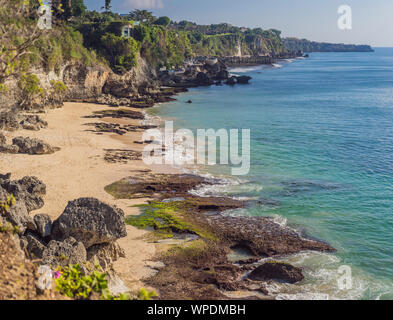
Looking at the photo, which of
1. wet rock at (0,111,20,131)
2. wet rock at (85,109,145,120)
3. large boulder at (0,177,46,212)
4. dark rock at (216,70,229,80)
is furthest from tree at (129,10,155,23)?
large boulder at (0,177,46,212)

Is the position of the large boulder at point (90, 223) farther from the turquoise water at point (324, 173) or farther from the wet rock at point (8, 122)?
the wet rock at point (8, 122)

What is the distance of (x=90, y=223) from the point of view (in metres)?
13.3

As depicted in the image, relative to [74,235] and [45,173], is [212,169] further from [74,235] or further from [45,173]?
[74,235]

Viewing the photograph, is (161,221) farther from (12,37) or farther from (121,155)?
(121,155)

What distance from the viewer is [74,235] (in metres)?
13.2

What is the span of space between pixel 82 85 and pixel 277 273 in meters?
43.6

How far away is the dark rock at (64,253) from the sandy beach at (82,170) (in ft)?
6.47

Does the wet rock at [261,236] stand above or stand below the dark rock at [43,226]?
below

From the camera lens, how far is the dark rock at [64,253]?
36.1 ft

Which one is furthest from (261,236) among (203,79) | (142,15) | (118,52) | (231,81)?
(142,15)

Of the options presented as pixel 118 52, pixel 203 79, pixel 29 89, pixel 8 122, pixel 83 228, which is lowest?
pixel 83 228

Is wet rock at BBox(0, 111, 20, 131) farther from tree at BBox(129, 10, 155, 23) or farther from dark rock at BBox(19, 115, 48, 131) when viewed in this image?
tree at BBox(129, 10, 155, 23)

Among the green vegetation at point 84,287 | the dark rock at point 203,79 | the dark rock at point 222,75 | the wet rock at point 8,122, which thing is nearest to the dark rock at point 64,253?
the green vegetation at point 84,287

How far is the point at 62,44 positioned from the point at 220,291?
4465 centimetres
